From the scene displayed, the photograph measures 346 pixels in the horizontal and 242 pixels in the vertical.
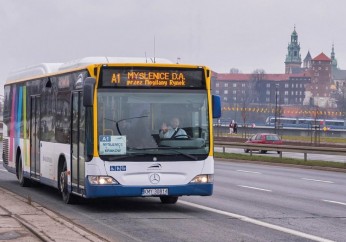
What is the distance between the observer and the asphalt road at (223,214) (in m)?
12.9

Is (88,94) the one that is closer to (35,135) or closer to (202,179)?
(202,179)

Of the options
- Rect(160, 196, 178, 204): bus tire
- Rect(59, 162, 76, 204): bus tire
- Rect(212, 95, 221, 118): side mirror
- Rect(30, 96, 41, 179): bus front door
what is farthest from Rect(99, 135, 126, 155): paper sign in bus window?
Rect(30, 96, 41, 179): bus front door

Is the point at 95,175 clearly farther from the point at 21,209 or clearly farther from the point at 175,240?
the point at 175,240

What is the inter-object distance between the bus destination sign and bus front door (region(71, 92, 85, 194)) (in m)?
0.78

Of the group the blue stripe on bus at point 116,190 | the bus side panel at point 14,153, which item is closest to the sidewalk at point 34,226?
the blue stripe on bus at point 116,190

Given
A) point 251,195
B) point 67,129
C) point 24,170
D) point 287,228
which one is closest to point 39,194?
point 24,170

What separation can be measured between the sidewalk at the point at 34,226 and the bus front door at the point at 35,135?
4.13 m

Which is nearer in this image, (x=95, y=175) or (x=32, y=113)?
(x=95, y=175)

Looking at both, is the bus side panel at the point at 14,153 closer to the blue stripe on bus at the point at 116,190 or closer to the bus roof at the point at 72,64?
the bus roof at the point at 72,64

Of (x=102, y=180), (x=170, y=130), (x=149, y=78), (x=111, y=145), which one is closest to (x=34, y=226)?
(x=102, y=180)

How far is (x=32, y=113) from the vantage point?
829 inches

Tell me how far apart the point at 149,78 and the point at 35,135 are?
5.43 m

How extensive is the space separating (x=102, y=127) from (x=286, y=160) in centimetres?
2475

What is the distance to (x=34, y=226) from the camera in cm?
1285
